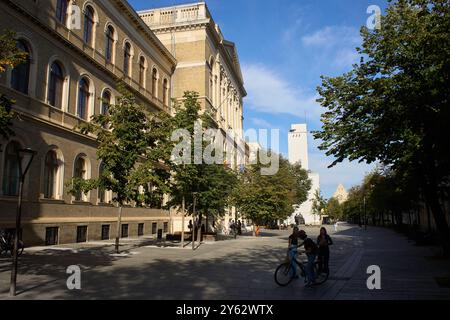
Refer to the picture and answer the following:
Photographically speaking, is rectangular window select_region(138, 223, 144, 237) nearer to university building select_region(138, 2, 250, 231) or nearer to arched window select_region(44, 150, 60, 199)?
university building select_region(138, 2, 250, 231)

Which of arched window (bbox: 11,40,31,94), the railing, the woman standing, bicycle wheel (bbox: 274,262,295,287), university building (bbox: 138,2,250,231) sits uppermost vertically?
the railing

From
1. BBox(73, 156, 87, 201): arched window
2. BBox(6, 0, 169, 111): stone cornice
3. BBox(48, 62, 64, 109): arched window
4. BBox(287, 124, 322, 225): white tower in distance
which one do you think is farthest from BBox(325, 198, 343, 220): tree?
BBox(48, 62, 64, 109): arched window

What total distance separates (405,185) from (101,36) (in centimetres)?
2290

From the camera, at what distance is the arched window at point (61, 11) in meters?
24.9

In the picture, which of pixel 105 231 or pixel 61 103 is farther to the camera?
pixel 105 231

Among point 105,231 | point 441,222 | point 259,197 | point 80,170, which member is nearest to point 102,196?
point 105,231

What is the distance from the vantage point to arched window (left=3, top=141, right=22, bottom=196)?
792 inches

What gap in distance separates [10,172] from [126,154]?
5.95 m

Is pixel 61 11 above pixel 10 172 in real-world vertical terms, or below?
above

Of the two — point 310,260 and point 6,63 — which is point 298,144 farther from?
point 6,63

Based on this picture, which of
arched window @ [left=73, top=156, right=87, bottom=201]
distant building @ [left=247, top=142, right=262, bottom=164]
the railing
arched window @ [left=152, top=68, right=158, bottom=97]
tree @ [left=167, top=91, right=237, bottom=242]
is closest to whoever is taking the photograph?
tree @ [left=167, top=91, right=237, bottom=242]

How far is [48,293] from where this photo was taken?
9891mm

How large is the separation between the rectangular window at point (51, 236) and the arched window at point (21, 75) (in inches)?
299

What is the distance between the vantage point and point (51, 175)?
2370 centimetres
